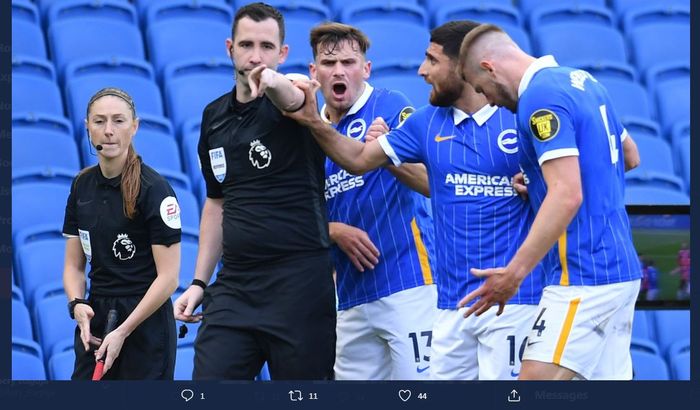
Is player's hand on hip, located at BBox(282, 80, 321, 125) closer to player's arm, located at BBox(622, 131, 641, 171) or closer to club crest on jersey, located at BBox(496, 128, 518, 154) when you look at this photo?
club crest on jersey, located at BBox(496, 128, 518, 154)

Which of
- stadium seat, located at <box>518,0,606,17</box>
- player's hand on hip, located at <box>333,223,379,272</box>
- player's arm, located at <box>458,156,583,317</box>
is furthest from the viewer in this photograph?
stadium seat, located at <box>518,0,606,17</box>

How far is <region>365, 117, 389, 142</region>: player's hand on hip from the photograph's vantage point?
513cm

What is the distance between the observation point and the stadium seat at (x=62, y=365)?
20.3 ft

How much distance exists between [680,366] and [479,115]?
305cm

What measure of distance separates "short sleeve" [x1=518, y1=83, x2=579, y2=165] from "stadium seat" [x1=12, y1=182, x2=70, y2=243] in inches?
145

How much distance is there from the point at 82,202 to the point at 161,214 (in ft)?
1.21

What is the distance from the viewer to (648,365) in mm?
7160

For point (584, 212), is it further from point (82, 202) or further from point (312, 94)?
point (82, 202)

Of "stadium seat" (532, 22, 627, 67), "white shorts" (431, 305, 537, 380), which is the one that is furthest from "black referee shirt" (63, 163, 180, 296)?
"stadium seat" (532, 22, 627, 67)

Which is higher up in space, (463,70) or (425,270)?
(463,70)

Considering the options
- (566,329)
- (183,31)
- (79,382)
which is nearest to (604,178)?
(566,329)

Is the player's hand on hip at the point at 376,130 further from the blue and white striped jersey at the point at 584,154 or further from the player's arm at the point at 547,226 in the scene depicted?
the player's arm at the point at 547,226

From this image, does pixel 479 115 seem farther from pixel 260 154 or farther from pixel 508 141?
pixel 260 154

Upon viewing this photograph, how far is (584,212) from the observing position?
14.3 feet
